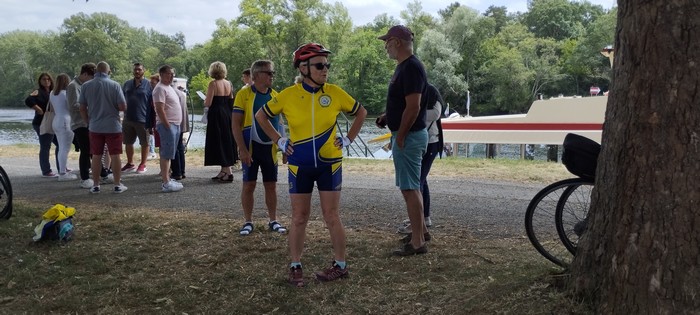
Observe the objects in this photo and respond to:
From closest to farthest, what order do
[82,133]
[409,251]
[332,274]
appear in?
1. [332,274]
2. [409,251]
3. [82,133]

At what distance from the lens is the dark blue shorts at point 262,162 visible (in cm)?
574

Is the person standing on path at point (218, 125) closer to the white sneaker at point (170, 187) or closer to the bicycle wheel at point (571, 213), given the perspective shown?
the white sneaker at point (170, 187)

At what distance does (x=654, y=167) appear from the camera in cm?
285

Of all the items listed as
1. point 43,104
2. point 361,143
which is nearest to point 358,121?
point 43,104

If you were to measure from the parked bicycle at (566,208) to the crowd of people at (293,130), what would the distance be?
97 centimetres

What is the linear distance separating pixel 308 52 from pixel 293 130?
1.92ft

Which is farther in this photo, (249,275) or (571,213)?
(249,275)

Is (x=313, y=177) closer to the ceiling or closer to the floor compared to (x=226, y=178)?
closer to the ceiling

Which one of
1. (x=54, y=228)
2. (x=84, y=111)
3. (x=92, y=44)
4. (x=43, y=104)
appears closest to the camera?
(x=54, y=228)

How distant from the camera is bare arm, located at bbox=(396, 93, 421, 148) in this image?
4.63 meters

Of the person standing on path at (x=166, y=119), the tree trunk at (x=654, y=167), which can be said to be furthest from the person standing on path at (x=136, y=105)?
the tree trunk at (x=654, y=167)

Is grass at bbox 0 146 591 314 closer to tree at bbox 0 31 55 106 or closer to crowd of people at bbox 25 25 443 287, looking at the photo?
crowd of people at bbox 25 25 443 287

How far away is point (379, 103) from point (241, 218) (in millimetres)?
44683

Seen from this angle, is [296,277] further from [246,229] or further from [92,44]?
[92,44]
